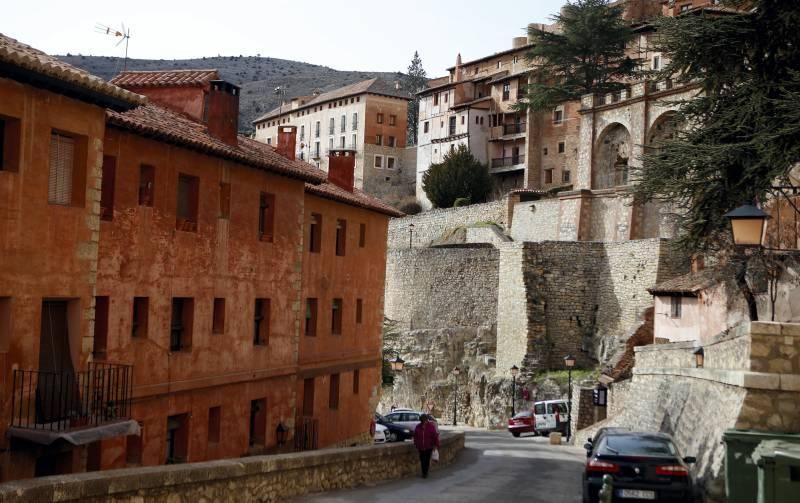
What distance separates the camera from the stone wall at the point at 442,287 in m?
58.1

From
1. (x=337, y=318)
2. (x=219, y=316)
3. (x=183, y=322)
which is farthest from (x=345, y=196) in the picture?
(x=183, y=322)

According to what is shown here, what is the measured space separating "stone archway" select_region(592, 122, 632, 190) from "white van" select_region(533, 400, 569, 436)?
20766 millimetres

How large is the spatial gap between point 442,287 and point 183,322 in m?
39.0

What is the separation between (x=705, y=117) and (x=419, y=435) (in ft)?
34.2

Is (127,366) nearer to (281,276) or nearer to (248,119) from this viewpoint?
(281,276)

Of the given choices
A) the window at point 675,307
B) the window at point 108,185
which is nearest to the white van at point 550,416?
the window at point 675,307

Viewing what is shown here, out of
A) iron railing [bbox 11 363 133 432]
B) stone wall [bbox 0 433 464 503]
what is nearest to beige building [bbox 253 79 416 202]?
stone wall [bbox 0 433 464 503]

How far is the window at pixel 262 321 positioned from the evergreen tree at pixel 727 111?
385 inches

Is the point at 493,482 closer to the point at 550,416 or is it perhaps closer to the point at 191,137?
the point at 191,137

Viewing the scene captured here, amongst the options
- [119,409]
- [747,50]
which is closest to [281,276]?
[119,409]

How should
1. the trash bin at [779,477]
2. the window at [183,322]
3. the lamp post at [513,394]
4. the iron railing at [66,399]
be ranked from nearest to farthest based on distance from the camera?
1. the trash bin at [779,477]
2. the iron railing at [66,399]
3. the window at [183,322]
4. the lamp post at [513,394]

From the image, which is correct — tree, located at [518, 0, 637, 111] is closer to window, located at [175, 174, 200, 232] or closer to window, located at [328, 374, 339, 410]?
window, located at [328, 374, 339, 410]

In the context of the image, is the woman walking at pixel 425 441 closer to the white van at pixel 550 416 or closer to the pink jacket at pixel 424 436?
the pink jacket at pixel 424 436

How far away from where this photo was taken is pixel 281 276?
26.0 meters
